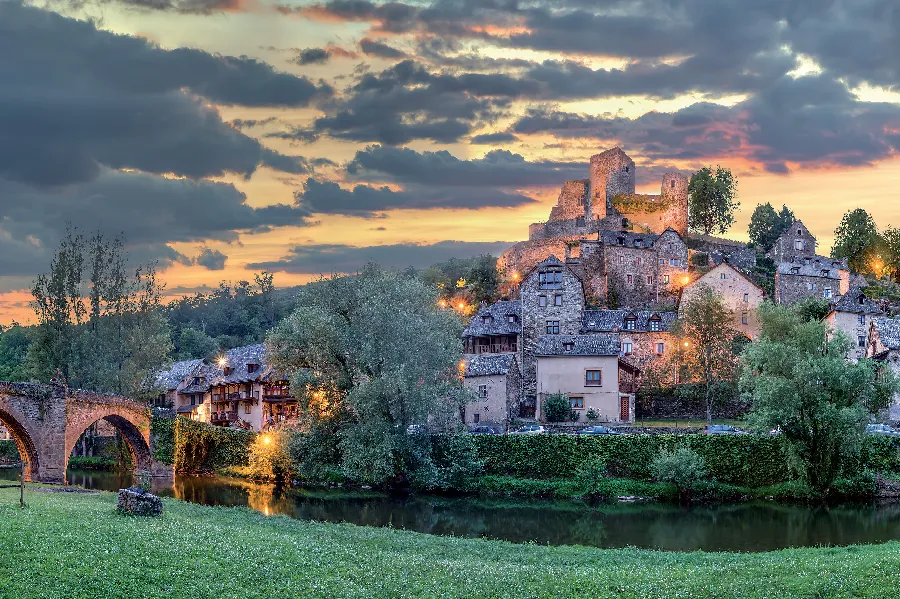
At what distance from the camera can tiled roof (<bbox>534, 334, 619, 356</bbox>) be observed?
63.5 metres

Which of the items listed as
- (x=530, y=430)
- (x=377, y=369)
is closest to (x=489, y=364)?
(x=530, y=430)

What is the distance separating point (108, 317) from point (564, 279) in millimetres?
36467

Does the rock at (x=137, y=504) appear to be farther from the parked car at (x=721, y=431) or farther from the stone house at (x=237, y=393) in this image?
the stone house at (x=237, y=393)

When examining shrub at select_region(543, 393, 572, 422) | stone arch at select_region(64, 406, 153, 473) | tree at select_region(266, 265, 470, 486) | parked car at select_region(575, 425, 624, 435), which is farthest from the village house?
stone arch at select_region(64, 406, 153, 473)

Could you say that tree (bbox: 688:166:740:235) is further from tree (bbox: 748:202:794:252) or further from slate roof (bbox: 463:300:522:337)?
slate roof (bbox: 463:300:522:337)

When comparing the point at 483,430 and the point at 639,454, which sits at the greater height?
the point at 483,430

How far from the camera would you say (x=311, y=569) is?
21.5 meters

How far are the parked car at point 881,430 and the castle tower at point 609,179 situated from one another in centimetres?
5162

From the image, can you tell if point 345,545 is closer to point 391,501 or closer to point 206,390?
point 391,501

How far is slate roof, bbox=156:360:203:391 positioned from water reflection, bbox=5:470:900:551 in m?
36.3

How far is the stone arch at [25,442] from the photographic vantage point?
1891 inches

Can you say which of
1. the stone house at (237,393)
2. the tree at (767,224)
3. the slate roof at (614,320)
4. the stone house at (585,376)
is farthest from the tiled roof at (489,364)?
the tree at (767,224)

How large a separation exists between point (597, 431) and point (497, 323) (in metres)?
17.9

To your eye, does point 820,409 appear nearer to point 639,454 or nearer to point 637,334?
point 639,454
